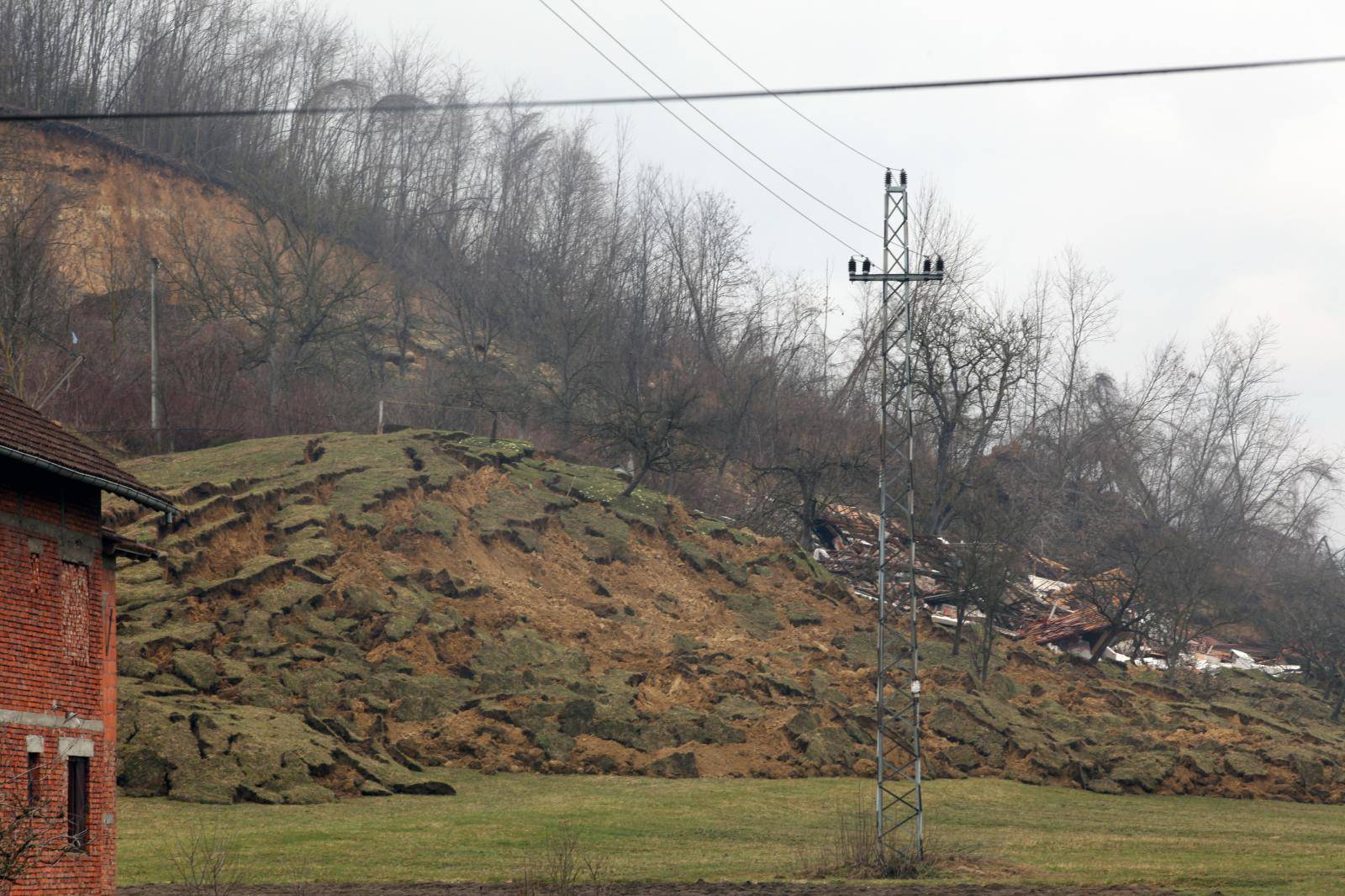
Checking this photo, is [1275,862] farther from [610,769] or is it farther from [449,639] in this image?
[449,639]

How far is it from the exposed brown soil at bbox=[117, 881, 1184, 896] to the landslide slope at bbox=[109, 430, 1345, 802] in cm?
672

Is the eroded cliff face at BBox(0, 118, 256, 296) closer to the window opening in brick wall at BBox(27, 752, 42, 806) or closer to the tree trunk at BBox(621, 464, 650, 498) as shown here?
the tree trunk at BBox(621, 464, 650, 498)

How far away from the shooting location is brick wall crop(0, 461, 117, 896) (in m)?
18.5

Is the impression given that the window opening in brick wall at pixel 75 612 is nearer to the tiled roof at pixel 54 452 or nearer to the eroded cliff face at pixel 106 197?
the tiled roof at pixel 54 452

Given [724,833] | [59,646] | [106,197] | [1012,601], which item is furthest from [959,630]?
[106,197]

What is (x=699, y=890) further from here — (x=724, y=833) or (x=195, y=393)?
(x=195, y=393)

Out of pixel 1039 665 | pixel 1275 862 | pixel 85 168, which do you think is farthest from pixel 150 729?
pixel 85 168

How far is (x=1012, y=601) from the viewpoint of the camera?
2162 inches

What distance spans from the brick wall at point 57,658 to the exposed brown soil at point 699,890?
5.00 feet

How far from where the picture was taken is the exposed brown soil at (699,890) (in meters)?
20.2

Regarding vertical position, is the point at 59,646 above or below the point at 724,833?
above

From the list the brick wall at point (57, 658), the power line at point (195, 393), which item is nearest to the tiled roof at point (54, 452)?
the brick wall at point (57, 658)

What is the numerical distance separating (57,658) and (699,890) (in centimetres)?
939

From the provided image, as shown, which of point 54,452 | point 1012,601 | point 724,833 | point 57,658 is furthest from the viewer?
point 1012,601
